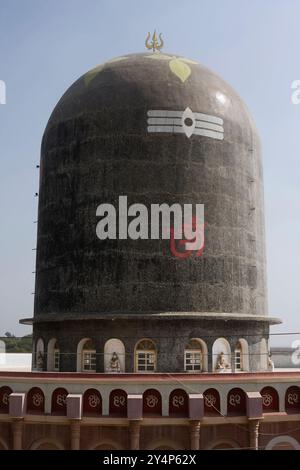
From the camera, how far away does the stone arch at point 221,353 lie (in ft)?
72.9

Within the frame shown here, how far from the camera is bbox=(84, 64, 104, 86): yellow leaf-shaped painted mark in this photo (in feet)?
85.4

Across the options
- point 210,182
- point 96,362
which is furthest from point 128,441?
point 210,182

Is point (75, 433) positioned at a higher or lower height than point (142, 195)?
lower

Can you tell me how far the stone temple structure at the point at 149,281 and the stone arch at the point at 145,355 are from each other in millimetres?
56

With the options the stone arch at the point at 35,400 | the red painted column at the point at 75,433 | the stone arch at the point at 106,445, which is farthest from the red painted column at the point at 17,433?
the stone arch at the point at 106,445

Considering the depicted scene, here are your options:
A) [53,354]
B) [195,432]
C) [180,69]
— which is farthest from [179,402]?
[180,69]

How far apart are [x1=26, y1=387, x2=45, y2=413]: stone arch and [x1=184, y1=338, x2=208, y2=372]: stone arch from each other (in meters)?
5.72

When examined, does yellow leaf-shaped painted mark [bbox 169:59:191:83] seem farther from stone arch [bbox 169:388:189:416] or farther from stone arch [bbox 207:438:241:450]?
stone arch [bbox 207:438:241:450]

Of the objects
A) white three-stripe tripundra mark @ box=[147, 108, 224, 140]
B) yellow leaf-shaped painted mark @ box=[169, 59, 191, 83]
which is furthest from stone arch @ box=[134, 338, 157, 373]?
yellow leaf-shaped painted mark @ box=[169, 59, 191, 83]

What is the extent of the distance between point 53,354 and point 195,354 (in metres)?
6.18

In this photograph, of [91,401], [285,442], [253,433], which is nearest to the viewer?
[253,433]

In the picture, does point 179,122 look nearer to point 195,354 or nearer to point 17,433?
point 195,354

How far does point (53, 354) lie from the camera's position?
2373 centimetres

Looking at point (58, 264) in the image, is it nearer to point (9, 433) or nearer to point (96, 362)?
point (96, 362)
